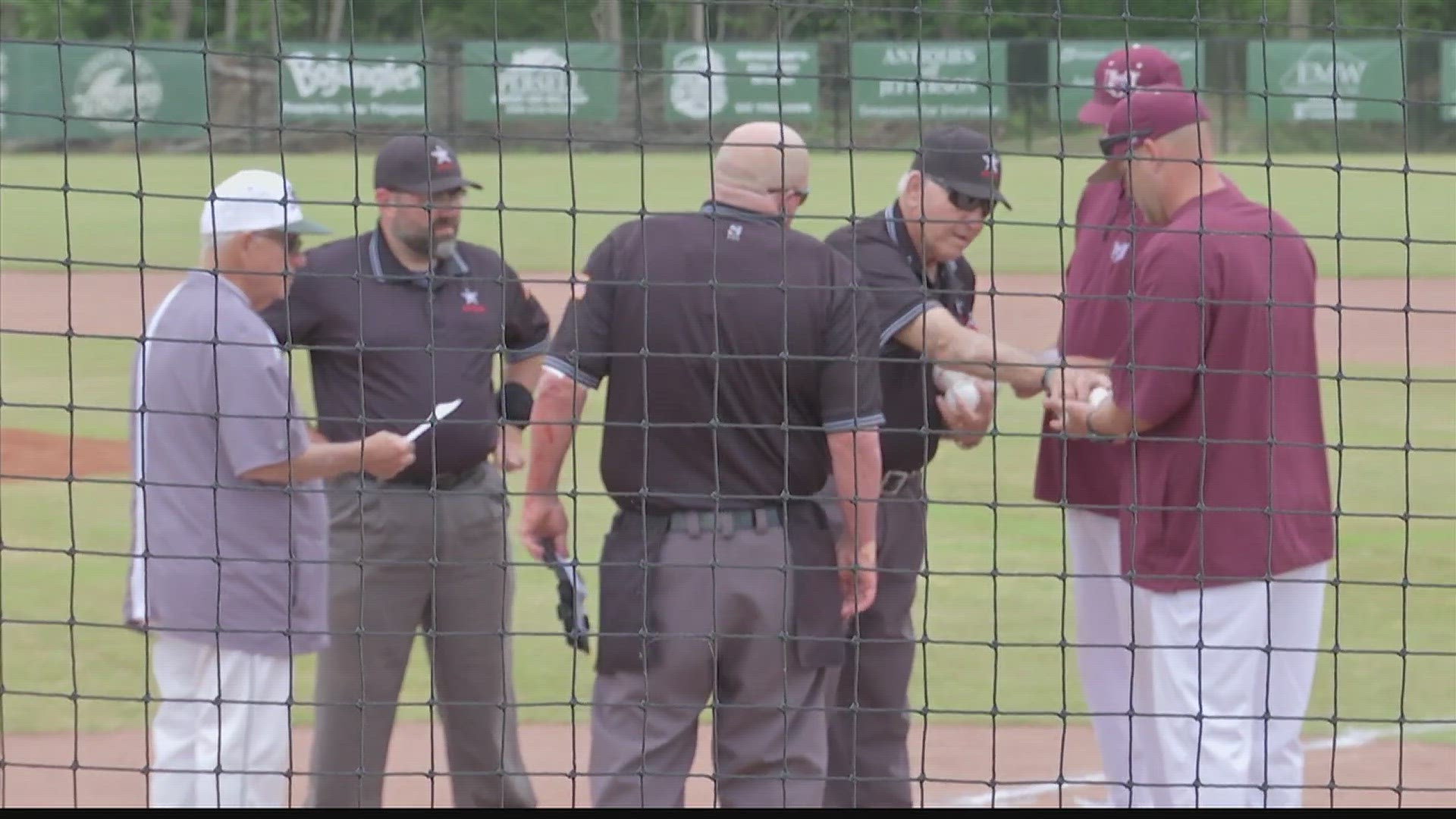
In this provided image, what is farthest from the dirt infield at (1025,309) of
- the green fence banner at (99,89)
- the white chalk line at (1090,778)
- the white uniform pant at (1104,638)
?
the white uniform pant at (1104,638)

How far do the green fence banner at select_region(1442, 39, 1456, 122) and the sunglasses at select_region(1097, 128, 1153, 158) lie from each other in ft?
71.1

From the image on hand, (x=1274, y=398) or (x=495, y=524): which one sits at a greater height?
(x=1274, y=398)

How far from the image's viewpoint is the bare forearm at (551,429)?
4.16 meters

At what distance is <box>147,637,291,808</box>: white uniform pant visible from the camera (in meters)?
4.07

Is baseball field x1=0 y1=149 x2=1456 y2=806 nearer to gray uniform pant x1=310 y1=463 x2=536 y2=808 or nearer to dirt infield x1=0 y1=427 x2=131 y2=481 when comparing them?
dirt infield x1=0 y1=427 x2=131 y2=481

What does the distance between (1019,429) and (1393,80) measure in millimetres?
17477

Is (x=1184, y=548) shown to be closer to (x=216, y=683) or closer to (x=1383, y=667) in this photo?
(x=216, y=683)

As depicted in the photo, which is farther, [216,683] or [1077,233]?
[1077,233]

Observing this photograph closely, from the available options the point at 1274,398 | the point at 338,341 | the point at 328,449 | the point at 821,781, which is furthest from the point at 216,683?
the point at 1274,398

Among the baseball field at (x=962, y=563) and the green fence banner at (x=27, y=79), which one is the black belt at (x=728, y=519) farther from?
the green fence banner at (x=27, y=79)

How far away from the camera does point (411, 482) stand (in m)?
4.66

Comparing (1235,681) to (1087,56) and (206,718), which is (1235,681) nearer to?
(206,718)

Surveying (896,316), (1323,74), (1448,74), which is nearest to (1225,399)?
(896,316)

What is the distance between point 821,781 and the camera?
4297 millimetres
